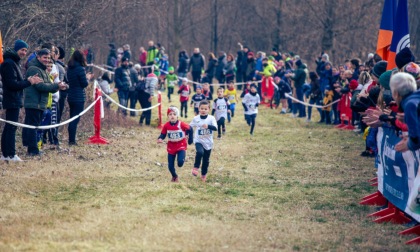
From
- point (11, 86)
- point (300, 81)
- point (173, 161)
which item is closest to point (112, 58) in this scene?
point (300, 81)

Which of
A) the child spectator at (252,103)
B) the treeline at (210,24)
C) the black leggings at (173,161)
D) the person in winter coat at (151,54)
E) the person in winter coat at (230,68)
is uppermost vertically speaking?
the treeline at (210,24)

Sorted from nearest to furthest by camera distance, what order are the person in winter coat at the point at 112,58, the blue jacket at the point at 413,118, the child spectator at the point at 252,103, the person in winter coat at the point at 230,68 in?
1. the blue jacket at the point at 413,118
2. the child spectator at the point at 252,103
3. the person in winter coat at the point at 112,58
4. the person in winter coat at the point at 230,68

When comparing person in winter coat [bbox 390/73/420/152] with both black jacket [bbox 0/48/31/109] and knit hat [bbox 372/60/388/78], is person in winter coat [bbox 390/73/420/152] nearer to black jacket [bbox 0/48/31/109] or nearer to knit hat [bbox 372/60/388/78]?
knit hat [bbox 372/60/388/78]

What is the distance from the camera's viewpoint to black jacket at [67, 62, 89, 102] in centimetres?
1806

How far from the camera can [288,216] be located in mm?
11672

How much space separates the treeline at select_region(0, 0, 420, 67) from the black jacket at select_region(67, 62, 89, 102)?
2286mm

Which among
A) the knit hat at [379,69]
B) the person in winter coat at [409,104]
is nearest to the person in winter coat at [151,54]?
the knit hat at [379,69]

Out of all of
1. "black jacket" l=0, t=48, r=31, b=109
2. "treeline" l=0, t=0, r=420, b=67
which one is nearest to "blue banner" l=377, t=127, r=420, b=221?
"black jacket" l=0, t=48, r=31, b=109

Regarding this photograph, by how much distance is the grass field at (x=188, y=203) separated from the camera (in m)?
9.72

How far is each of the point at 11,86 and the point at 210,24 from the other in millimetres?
44177

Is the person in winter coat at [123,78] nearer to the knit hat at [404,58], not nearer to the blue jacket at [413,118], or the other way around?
the knit hat at [404,58]

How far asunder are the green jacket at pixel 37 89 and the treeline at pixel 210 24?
411cm

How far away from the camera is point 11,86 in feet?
48.1

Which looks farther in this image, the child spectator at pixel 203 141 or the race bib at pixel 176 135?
the child spectator at pixel 203 141
